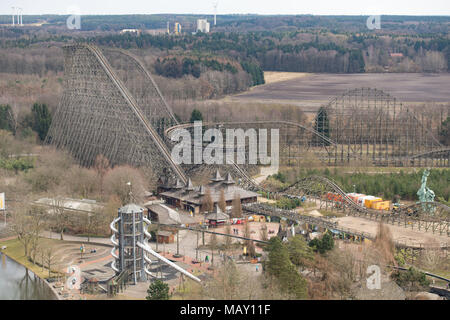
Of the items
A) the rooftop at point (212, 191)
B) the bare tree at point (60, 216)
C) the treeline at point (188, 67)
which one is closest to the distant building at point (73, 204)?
the bare tree at point (60, 216)

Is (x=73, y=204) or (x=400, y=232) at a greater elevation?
(x=73, y=204)

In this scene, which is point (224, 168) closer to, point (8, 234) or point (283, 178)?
point (283, 178)

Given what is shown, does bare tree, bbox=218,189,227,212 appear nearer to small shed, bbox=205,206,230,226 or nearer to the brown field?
small shed, bbox=205,206,230,226

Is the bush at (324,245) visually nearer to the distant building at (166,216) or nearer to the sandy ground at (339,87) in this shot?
the distant building at (166,216)

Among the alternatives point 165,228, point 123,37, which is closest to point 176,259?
point 165,228

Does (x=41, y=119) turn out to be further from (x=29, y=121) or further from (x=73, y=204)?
(x=73, y=204)

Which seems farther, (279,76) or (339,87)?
(279,76)

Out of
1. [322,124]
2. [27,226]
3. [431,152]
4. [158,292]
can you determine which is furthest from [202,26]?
[158,292]

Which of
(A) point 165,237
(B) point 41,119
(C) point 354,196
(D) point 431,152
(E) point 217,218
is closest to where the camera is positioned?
(A) point 165,237
